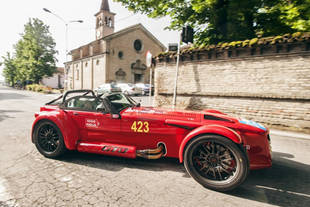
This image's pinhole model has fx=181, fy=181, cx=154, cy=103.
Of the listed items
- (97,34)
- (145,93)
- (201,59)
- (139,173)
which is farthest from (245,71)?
(97,34)

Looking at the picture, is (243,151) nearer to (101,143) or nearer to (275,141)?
(101,143)

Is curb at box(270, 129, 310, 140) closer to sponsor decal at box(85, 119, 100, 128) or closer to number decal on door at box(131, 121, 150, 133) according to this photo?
number decal on door at box(131, 121, 150, 133)

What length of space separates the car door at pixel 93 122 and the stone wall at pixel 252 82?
598 cm

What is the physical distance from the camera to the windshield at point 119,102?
3571 mm

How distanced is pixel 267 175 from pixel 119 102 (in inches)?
118

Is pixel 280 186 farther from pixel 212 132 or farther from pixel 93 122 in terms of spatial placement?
pixel 93 122

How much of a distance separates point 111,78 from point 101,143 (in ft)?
93.8

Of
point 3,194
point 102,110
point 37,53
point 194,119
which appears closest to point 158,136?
point 194,119

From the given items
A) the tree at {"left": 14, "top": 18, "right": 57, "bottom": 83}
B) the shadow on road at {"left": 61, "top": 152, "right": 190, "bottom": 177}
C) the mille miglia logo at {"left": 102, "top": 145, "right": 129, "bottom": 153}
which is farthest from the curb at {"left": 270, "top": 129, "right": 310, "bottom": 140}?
the tree at {"left": 14, "top": 18, "right": 57, "bottom": 83}

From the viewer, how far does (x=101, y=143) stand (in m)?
3.35

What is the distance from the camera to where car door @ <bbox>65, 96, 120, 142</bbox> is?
3291 mm

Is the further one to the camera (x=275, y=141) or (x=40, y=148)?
(x=275, y=141)

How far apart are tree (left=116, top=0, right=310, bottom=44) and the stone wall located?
1.94m

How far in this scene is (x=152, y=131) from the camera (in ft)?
9.91
